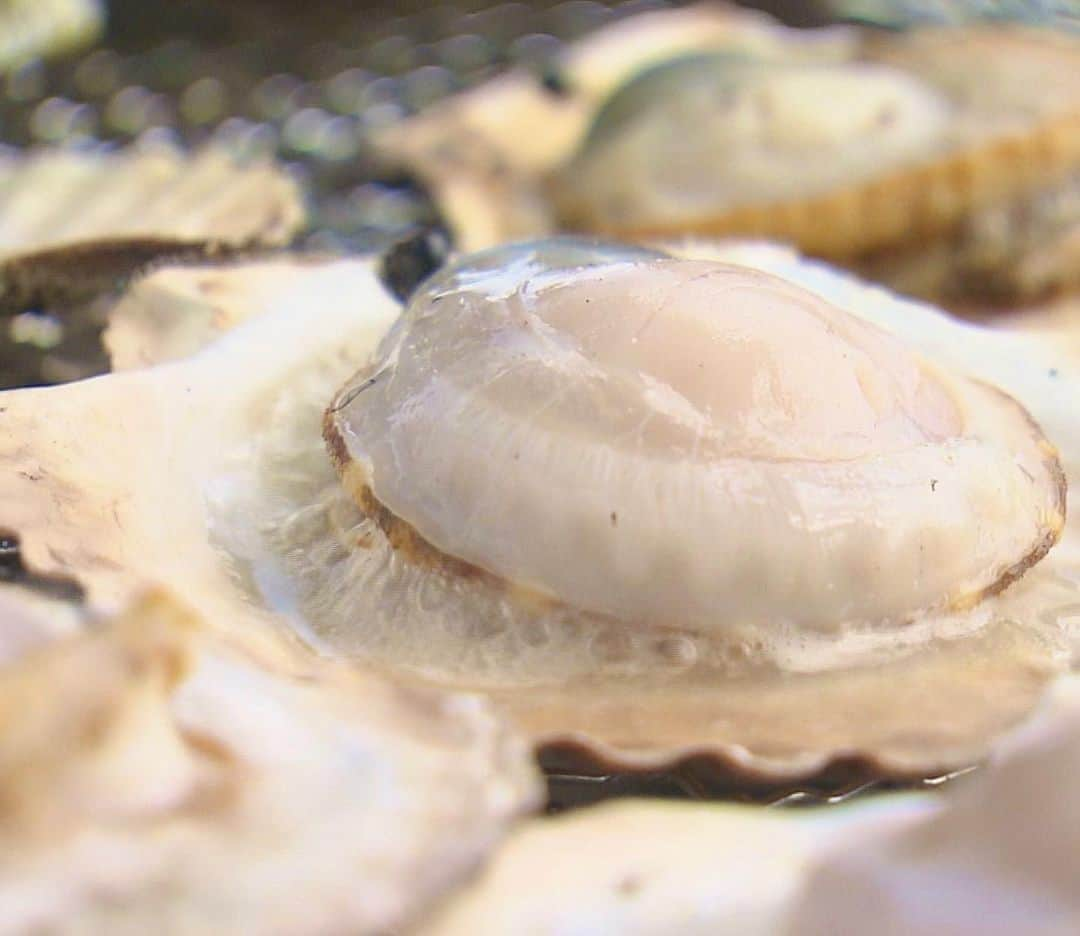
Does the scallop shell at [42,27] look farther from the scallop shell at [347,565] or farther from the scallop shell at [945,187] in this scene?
the scallop shell at [347,565]

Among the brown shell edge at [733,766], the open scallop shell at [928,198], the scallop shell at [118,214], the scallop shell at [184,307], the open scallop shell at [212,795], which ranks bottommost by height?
the open scallop shell at [928,198]

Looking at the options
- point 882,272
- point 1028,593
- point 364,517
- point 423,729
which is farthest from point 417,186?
point 423,729

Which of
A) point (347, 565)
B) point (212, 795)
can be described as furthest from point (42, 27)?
point (212, 795)

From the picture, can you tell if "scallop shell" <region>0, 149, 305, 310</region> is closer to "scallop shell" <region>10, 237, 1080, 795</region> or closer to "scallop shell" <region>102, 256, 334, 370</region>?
"scallop shell" <region>102, 256, 334, 370</region>

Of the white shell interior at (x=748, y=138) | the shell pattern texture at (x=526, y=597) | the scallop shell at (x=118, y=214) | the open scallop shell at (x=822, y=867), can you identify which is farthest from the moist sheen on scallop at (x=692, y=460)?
the white shell interior at (x=748, y=138)

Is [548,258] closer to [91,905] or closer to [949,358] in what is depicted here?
[949,358]

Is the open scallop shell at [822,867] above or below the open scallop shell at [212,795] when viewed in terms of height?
below

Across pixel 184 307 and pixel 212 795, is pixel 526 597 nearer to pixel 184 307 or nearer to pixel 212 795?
pixel 212 795
